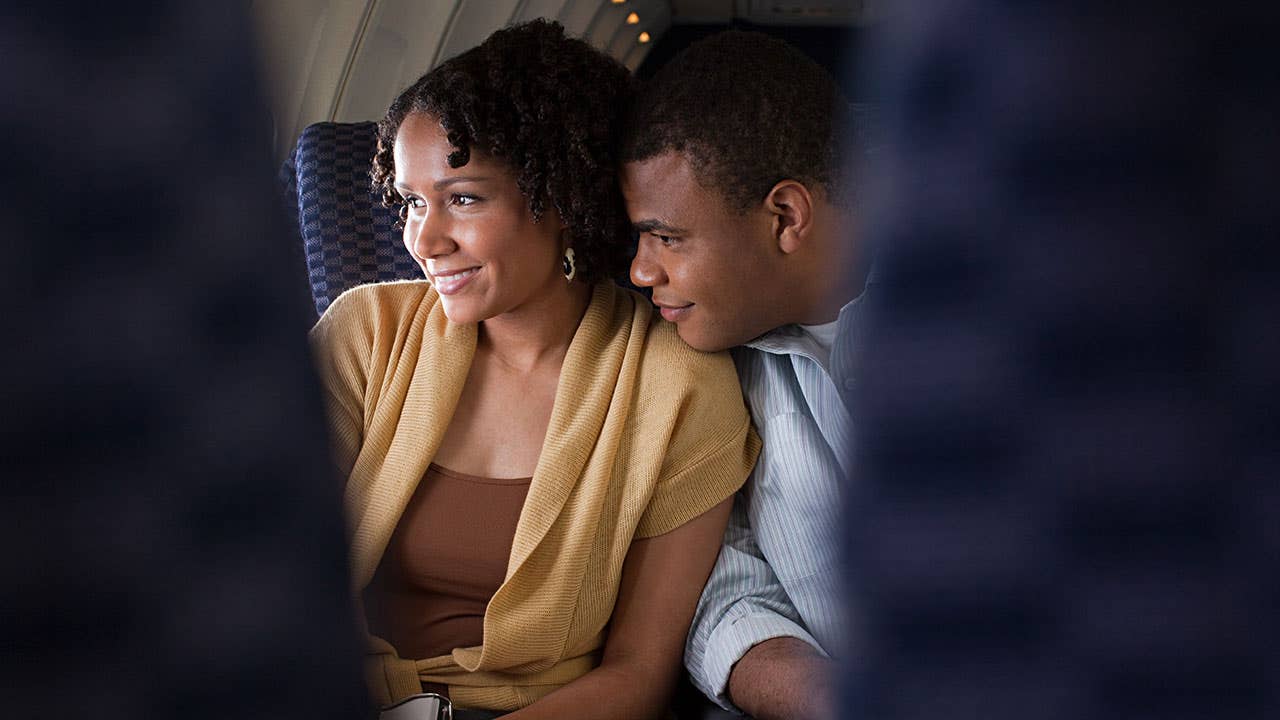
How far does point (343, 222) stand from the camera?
2.21 metres

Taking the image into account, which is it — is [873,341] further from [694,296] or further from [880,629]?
[694,296]

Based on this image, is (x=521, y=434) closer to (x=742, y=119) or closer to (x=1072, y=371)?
(x=742, y=119)

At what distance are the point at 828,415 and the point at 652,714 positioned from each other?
0.48 meters

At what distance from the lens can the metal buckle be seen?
1.40m

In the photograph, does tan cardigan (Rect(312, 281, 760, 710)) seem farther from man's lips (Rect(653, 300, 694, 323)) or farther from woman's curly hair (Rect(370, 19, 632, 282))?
woman's curly hair (Rect(370, 19, 632, 282))

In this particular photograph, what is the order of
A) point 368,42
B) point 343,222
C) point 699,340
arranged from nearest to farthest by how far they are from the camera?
point 699,340 → point 343,222 → point 368,42

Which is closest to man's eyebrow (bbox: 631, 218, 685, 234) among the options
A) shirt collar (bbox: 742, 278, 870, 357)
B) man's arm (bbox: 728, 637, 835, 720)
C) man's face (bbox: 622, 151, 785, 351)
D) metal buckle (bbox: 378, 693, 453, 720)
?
man's face (bbox: 622, 151, 785, 351)

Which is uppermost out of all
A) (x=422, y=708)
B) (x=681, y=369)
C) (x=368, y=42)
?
(x=368, y=42)

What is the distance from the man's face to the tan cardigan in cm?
6

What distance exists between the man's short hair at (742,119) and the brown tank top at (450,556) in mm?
528

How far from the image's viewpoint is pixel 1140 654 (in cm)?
29

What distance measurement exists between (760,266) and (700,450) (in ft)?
0.93

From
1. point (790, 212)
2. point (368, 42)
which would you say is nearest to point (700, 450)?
point (790, 212)

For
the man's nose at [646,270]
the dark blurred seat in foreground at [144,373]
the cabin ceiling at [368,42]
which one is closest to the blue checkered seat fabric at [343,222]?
the man's nose at [646,270]
